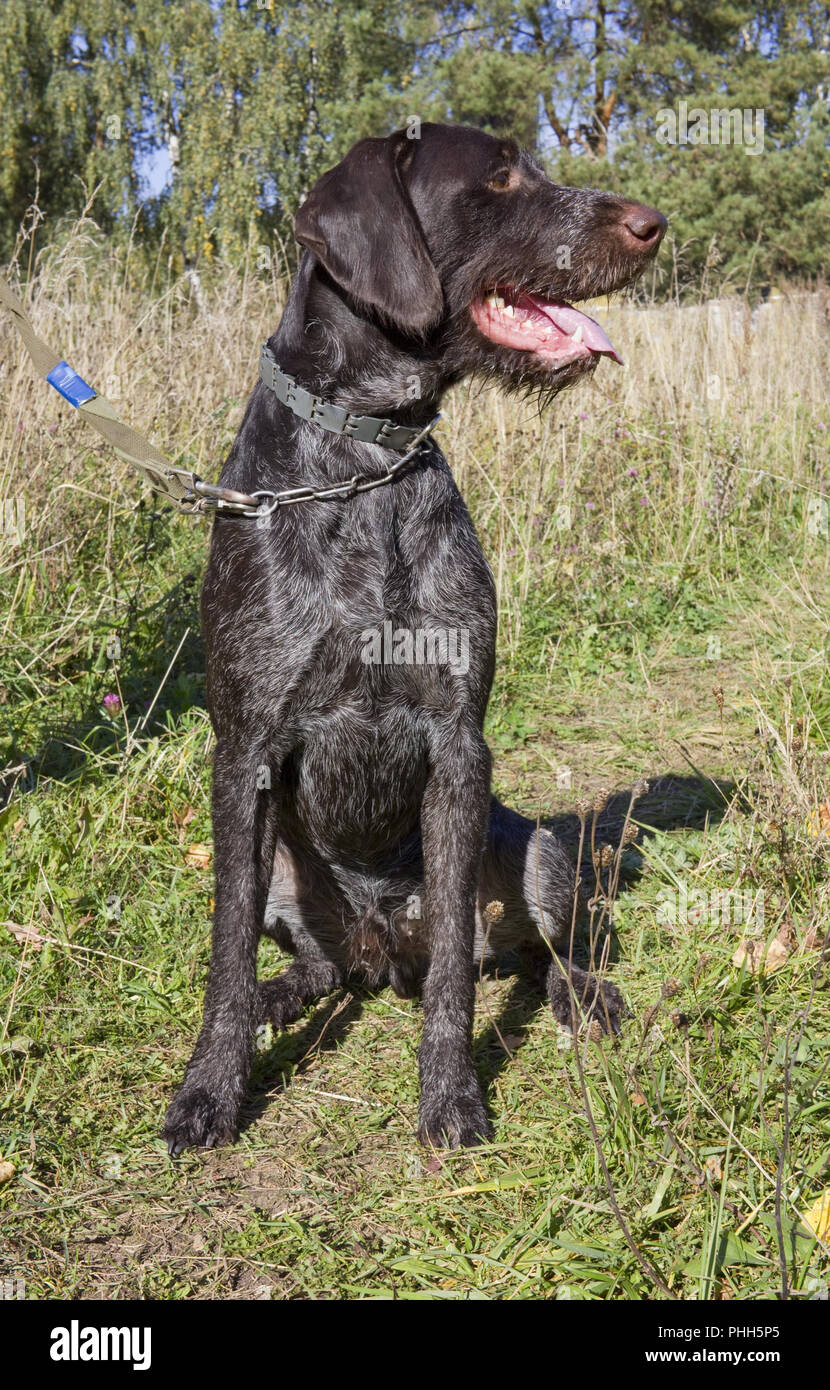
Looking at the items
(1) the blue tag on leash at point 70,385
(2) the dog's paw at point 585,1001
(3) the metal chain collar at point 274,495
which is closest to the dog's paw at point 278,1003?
(2) the dog's paw at point 585,1001

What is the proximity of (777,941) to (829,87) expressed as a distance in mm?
23091

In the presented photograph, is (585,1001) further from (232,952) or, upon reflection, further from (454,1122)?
(232,952)

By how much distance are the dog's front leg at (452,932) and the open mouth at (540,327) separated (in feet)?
3.25

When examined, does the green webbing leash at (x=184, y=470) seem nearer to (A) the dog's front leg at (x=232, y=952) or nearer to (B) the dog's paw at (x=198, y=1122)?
(A) the dog's front leg at (x=232, y=952)

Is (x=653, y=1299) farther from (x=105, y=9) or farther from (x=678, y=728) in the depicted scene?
(x=105, y=9)

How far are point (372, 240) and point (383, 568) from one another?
724mm

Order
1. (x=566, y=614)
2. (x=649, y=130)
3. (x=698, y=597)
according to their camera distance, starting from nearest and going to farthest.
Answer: (x=566, y=614) → (x=698, y=597) → (x=649, y=130)

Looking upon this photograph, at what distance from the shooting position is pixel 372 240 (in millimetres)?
2354

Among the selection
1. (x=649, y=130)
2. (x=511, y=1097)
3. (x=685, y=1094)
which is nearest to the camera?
(x=685, y=1094)

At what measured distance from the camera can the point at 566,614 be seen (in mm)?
5465

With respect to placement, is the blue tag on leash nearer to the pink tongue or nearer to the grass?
the pink tongue

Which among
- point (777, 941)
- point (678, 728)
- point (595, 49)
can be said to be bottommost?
point (777, 941)

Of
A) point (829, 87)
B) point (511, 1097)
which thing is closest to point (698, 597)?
point (511, 1097)

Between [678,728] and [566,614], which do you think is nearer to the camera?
[678,728]
